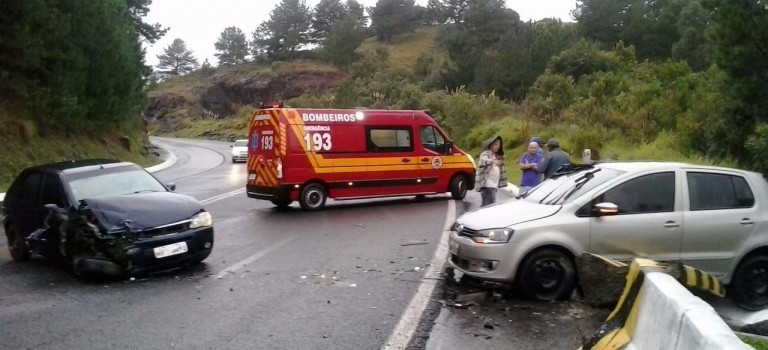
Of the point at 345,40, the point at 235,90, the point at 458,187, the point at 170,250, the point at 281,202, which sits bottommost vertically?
the point at 281,202

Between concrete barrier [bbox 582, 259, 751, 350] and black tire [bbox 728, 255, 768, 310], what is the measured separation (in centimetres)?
Result: 164

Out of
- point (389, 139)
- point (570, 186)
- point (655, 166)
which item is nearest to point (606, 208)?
point (570, 186)

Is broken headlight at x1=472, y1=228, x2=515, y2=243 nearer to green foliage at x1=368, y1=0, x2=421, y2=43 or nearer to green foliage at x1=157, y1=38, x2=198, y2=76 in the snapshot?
green foliage at x1=368, y1=0, x2=421, y2=43

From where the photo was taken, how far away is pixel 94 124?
115 ft

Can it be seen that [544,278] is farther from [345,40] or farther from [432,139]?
[345,40]

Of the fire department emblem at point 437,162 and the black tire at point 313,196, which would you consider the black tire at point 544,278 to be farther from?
the fire department emblem at point 437,162

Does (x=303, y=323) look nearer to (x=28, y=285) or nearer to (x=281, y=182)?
(x=28, y=285)

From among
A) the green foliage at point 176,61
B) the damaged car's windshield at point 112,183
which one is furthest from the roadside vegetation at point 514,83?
the green foliage at point 176,61

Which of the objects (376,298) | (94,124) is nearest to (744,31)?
(376,298)

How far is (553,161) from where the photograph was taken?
12.0 m

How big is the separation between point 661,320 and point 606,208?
343cm

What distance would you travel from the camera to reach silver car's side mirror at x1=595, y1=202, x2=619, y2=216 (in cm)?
757

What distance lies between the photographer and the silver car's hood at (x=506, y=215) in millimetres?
7820

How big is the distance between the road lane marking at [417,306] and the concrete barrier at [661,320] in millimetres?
1529
